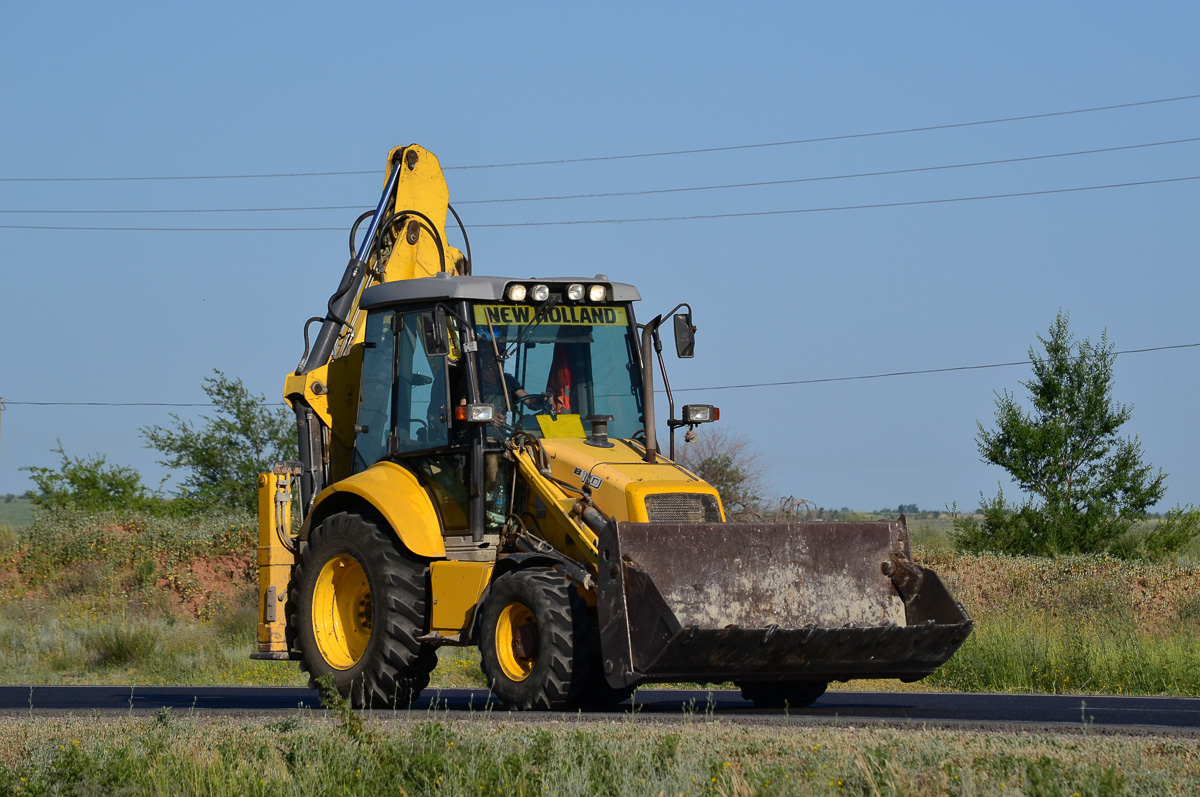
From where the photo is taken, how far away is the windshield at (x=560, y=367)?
12.4 meters

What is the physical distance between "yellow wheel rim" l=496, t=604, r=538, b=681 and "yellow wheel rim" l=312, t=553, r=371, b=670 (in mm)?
2063

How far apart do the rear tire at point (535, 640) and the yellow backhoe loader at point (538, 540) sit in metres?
0.02

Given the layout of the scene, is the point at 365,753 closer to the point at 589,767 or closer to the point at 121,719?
the point at 589,767

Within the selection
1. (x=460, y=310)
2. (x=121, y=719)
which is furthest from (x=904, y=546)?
(x=121, y=719)

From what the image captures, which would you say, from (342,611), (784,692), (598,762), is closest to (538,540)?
(342,611)

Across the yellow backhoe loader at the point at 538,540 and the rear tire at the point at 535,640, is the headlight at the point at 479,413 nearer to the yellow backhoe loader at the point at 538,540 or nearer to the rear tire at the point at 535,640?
the yellow backhoe loader at the point at 538,540

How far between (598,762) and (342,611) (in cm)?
565

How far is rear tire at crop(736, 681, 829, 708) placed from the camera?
514 inches

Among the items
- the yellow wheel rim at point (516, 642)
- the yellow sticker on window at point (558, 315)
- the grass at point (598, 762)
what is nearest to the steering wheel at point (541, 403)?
the yellow sticker on window at point (558, 315)

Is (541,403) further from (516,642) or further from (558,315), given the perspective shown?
(516,642)

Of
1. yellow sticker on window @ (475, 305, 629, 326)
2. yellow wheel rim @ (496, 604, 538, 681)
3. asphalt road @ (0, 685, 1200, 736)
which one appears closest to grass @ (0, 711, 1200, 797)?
asphalt road @ (0, 685, 1200, 736)

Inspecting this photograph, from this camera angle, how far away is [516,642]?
11.3 m

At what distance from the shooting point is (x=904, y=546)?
11.9 m

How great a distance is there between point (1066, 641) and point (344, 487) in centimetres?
966
